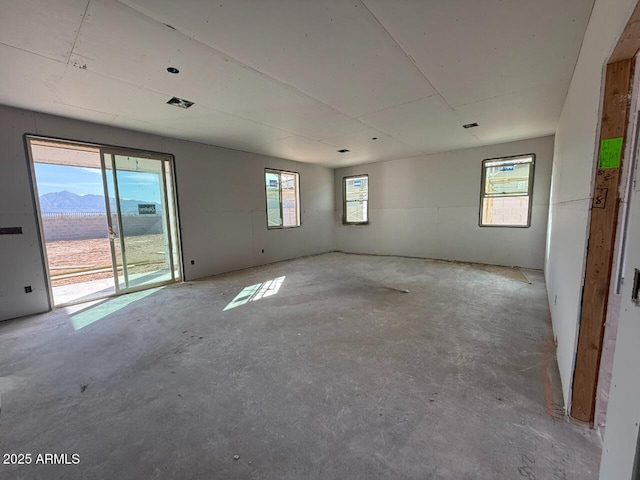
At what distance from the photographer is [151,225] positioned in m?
4.54

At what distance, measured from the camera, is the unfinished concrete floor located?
1357mm

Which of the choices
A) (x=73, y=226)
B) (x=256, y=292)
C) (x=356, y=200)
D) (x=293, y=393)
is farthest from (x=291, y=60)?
(x=73, y=226)

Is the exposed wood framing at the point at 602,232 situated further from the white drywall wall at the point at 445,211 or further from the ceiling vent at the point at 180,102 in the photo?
the white drywall wall at the point at 445,211

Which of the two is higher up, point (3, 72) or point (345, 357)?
point (3, 72)

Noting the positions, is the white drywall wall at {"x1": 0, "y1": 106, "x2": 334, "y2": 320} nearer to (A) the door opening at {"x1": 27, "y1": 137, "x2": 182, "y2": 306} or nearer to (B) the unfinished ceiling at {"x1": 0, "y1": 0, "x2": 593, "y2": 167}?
(A) the door opening at {"x1": 27, "y1": 137, "x2": 182, "y2": 306}

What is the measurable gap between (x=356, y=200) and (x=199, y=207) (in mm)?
4456

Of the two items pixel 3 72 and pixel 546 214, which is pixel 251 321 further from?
pixel 546 214

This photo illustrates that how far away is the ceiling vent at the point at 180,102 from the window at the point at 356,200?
17.1ft

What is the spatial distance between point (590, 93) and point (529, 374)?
202cm

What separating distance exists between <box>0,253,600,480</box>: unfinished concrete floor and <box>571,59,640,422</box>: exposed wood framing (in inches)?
16.4

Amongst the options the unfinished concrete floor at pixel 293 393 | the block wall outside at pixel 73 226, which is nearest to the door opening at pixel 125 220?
the unfinished concrete floor at pixel 293 393

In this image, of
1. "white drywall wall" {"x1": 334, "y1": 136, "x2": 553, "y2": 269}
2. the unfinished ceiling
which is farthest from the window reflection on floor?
"white drywall wall" {"x1": 334, "y1": 136, "x2": 553, "y2": 269}

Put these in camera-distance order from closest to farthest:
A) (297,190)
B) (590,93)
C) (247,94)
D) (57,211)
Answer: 1. (590,93)
2. (247,94)
3. (297,190)
4. (57,211)

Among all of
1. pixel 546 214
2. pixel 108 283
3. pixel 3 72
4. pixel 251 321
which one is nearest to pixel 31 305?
pixel 108 283
